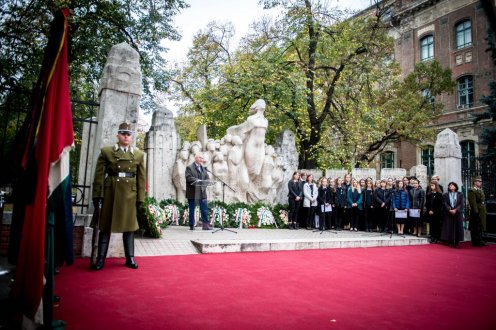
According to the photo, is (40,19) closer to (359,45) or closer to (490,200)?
(359,45)

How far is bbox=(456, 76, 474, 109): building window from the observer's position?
2341 cm

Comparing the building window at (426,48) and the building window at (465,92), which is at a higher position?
the building window at (426,48)

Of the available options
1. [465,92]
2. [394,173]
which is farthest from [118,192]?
[465,92]

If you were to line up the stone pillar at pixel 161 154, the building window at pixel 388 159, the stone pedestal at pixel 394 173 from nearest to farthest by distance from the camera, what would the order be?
the stone pillar at pixel 161 154 → the stone pedestal at pixel 394 173 → the building window at pixel 388 159

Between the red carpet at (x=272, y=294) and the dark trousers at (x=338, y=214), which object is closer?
the red carpet at (x=272, y=294)

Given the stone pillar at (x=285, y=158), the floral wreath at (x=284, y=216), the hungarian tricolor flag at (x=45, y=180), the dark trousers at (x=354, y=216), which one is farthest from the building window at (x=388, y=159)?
the hungarian tricolor flag at (x=45, y=180)

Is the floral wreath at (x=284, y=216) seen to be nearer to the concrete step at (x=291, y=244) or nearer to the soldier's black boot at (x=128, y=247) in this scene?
the concrete step at (x=291, y=244)

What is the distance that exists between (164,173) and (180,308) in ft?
24.4

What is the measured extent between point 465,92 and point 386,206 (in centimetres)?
1758

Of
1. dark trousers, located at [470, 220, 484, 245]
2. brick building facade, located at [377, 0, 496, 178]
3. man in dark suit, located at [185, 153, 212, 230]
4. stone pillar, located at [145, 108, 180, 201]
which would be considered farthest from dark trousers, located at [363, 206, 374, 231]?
brick building facade, located at [377, 0, 496, 178]

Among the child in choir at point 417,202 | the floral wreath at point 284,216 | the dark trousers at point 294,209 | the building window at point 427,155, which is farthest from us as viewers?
the building window at point 427,155

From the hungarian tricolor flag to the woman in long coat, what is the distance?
1001cm

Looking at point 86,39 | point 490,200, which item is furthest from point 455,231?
point 86,39

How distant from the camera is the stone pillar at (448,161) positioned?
11.5m
